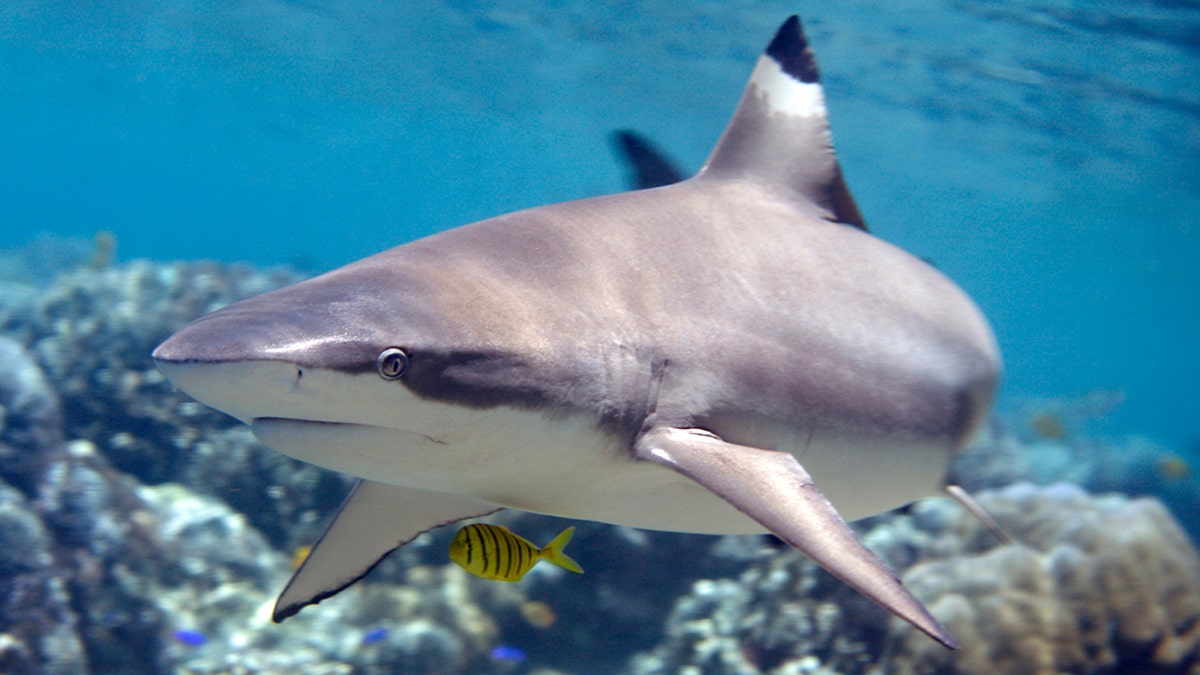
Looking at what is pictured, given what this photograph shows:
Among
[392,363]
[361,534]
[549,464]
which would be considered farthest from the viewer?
[361,534]

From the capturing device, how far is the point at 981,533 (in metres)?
5.93

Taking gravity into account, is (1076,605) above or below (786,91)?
below

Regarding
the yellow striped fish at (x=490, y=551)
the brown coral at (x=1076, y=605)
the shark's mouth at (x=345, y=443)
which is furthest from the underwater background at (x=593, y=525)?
the shark's mouth at (x=345, y=443)

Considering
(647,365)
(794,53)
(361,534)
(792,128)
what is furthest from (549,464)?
(794,53)

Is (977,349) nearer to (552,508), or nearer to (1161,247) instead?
(552,508)

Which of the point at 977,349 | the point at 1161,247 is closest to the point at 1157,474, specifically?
the point at 977,349

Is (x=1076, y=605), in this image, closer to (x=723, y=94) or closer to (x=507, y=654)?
(x=507, y=654)

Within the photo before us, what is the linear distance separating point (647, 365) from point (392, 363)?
0.83m

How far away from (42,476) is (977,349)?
19.5 feet

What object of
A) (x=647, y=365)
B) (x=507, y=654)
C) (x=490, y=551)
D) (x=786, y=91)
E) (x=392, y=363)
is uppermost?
(x=786, y=91)

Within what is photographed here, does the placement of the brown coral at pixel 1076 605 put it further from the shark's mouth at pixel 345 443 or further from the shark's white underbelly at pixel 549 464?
the shark's mouth at pixel 345 443

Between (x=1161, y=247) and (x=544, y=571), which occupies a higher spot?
(x=544, y=571)

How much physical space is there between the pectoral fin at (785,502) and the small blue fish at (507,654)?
3.35m

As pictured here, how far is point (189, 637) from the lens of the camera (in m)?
4.89
